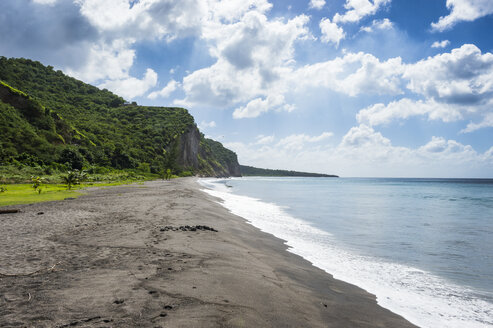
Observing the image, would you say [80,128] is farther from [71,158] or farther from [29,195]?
[29,195]

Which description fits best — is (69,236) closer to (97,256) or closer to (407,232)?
(97,256)

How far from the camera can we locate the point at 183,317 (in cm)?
380

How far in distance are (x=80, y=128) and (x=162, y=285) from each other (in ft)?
354

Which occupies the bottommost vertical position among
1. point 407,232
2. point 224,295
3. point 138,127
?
point 407,232

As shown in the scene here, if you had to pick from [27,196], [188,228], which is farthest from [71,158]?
[188,228]

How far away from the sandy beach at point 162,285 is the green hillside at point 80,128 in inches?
2127

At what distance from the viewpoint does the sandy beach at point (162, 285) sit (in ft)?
12.5

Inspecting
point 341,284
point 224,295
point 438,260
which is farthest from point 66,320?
point 438,260

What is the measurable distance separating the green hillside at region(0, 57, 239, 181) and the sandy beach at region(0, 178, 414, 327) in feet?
177

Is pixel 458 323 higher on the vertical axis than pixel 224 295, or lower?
lower

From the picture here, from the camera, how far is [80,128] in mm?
94312

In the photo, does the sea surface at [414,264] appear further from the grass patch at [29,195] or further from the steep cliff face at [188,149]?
the steep cliff face at [188,149]

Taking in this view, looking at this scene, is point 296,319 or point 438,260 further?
point 438,260

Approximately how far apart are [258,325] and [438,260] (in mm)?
9981
